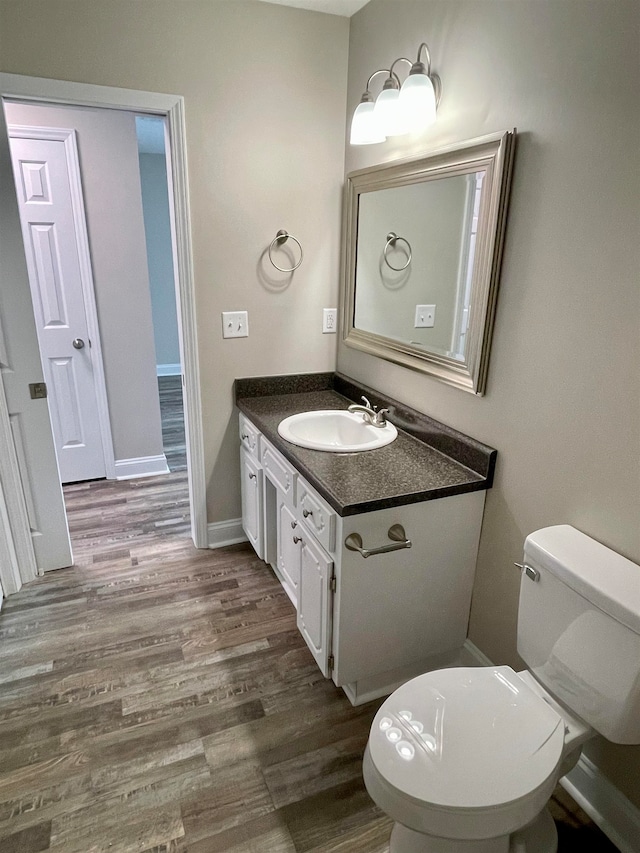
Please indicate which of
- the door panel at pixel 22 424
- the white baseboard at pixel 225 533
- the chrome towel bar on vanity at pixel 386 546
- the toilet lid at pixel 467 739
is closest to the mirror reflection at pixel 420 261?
the chrome towel bar on vanity at pixel 386 546

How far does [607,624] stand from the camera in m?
1.17

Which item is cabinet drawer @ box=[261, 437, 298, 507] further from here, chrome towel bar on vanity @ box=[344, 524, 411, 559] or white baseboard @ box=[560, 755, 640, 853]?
white baseboard @ box=[560, 755, 640, 853]

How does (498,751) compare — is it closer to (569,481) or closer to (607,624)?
(607,624)

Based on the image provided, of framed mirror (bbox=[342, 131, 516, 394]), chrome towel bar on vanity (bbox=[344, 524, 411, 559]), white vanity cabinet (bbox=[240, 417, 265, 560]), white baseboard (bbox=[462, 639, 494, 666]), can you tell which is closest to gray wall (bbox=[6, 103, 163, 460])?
white vanity cabinet (bbox=[240, 417, 265, 560])

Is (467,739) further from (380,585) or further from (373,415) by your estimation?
(373,415)

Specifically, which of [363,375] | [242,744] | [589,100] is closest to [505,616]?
[242,744]

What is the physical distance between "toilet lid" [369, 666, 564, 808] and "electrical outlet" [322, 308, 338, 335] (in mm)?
1687

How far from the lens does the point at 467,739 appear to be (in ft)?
3.84

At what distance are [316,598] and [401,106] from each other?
1.62 metres

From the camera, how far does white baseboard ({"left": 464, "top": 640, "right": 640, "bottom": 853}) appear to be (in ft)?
4.44

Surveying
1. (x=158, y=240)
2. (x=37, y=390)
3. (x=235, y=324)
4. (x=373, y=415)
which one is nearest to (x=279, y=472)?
(x=373, y=415)

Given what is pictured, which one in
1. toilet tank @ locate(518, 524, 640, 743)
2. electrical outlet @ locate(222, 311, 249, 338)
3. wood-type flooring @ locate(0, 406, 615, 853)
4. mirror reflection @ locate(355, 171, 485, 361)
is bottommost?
wood-type flooring @ locate(0, 406, 615, 853)

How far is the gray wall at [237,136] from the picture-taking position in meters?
1.93

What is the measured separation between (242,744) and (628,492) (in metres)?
1.34
